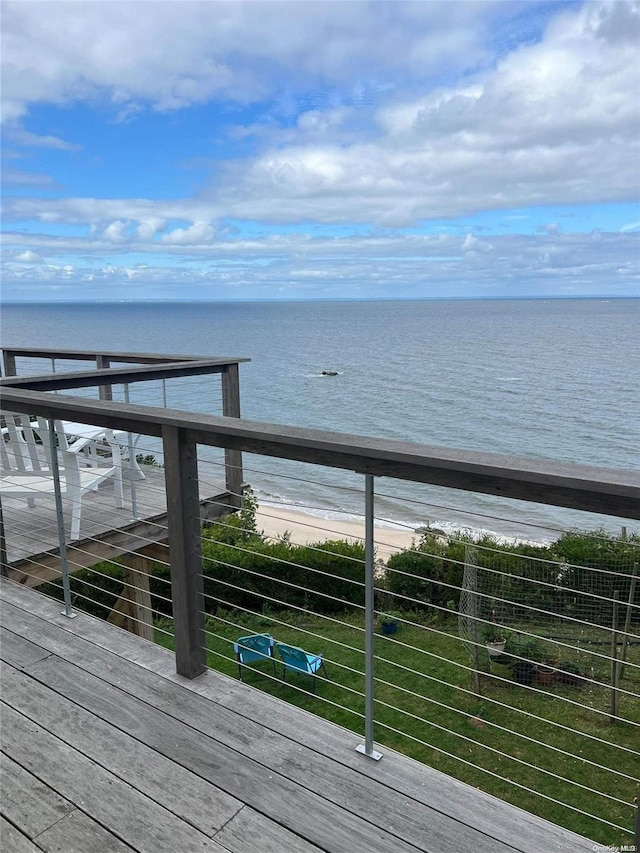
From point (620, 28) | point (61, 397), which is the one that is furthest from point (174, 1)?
point (620, 28)

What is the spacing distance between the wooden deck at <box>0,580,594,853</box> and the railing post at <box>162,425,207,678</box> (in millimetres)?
111

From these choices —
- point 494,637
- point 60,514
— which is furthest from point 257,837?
point 494,637

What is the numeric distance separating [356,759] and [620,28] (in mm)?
13401

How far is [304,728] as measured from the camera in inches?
74.9

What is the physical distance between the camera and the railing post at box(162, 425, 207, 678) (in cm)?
203

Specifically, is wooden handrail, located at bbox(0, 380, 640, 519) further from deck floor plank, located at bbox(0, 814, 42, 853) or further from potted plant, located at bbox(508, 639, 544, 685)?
potted plant, located at bbox(508, 639, 544, 685)

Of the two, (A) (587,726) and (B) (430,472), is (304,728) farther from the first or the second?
(A) (587,726)

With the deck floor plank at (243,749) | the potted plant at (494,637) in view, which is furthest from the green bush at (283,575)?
the deck floor plank at (243,749)

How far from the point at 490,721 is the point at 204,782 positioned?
14.5 feet

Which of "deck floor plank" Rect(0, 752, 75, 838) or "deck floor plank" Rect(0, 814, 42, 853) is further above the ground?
"deck floor plank" Rect(0, 814, 42, 853)

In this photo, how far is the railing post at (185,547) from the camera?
2.03 meters

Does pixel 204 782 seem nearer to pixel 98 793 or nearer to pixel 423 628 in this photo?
pixel 98 793

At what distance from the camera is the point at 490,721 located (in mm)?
5363

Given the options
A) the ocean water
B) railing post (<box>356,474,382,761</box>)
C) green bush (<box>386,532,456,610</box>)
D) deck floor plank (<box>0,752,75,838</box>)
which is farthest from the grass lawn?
deck floor plank (<box>0,752,75,838</box>)
